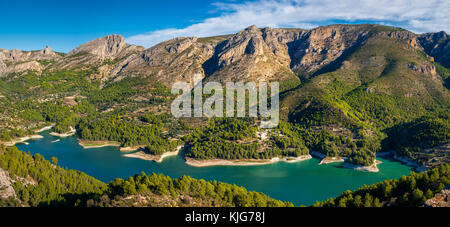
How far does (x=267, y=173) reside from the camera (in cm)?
7312

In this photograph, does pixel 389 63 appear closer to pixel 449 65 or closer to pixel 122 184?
pixel 449 65

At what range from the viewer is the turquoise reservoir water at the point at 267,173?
62219 millimetres

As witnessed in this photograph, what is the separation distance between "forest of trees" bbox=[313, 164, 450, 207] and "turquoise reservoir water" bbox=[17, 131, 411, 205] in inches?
715

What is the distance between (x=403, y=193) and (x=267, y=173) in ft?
130

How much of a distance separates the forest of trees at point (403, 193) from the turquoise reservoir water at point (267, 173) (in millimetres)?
18155

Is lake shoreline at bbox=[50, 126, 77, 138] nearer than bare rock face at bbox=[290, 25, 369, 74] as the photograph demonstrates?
Yes

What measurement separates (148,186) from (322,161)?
58200 mm

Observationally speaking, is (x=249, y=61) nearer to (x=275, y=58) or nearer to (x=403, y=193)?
(x=275, y=58)

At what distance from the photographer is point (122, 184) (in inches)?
1442

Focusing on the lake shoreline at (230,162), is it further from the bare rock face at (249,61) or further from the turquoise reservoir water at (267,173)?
the bare rock face at (249,61)

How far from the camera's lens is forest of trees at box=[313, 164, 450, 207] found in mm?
32747

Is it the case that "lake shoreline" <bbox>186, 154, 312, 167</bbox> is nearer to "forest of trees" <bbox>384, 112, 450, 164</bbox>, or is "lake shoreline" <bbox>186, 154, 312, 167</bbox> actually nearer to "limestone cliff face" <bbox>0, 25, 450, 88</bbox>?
"forest of trees" <bbox>384, 112, 450, 164</bbox>

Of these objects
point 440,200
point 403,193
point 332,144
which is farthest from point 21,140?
point 440,200

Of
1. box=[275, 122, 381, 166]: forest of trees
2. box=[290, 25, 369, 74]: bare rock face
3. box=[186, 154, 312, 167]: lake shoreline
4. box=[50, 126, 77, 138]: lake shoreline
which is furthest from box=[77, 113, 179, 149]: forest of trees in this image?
box=[290, 25, 369, 74]: bare rock face
